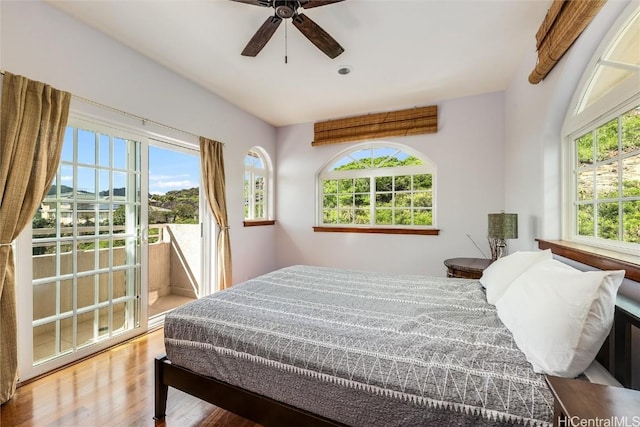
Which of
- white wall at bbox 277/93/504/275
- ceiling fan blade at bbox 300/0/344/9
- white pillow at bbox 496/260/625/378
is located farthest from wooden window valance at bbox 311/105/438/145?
white pillow at bbox 496/260/625/378

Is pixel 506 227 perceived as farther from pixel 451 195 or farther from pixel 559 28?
pixel 559 28

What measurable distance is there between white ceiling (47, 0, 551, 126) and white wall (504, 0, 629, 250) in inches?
13.8

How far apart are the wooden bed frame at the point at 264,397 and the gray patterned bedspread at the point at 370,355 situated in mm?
44

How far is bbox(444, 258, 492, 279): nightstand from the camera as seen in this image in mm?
2648

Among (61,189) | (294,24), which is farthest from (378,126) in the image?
(61,189)

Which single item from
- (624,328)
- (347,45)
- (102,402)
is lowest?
(102,402)

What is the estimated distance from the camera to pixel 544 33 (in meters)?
1.96

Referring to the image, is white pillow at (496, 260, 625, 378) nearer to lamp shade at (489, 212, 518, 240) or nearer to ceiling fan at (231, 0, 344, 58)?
lamp shade at (489, 212, 518, 240)

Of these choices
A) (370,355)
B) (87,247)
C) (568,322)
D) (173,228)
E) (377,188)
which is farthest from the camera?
(377,188)

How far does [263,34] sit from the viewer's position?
191 cm

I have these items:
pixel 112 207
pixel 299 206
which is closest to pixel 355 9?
pixel 112 207

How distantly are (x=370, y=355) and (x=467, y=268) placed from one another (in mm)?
1973

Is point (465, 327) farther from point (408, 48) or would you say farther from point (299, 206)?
point (299, 206)

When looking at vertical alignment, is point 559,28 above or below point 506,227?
above
